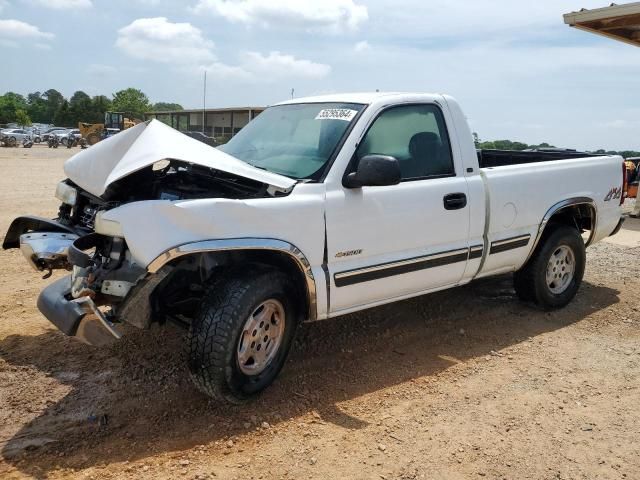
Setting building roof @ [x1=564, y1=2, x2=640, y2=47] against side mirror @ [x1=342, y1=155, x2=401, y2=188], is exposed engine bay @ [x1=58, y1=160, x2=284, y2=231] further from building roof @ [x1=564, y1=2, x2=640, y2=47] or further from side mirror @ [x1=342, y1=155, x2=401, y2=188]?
building roof @ [x1=564, y1=2, x2=640, y2=47]

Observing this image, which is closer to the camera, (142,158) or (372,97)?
(142,158)

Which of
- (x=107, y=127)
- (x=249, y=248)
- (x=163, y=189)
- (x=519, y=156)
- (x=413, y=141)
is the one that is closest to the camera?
(x=249, y=248)

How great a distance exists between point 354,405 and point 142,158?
2.02 m

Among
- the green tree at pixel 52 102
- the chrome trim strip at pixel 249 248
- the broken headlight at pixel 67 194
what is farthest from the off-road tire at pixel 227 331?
the green tree at pixel 52 102

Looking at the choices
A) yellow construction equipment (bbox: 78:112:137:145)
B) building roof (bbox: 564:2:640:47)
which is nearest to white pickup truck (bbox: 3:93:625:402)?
building roof (bbox: 564:2:640:47)

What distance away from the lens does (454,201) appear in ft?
14.5

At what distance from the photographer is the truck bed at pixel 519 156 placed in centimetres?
627

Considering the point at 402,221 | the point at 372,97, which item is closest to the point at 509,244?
the point at 402,221

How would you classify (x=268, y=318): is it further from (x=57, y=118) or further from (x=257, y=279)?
(x=57, y=118)

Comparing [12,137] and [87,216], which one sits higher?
[12,137]

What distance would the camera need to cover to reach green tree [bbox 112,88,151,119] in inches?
3922

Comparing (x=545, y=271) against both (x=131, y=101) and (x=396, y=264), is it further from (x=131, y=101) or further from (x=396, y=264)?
(x=131, y=101)

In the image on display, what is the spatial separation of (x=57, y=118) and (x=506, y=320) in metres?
92.5

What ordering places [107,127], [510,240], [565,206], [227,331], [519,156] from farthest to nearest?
[107,127] < [519,156] < [565,206] < [510,240] < [227,331]
